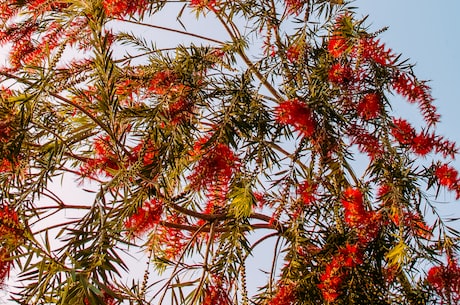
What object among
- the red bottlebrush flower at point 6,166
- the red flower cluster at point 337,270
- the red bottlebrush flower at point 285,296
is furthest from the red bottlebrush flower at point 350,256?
the red bottlebrush flower at point 6,166

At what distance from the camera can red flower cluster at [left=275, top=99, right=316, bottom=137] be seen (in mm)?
1508

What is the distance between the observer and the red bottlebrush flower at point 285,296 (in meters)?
1.46

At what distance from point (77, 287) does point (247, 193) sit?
578 millimetres

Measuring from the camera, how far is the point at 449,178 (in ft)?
5.03

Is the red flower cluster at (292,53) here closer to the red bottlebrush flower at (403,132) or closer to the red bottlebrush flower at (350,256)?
the red bottlebrush flower at (403,132)

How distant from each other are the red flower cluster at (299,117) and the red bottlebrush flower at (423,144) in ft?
0.97

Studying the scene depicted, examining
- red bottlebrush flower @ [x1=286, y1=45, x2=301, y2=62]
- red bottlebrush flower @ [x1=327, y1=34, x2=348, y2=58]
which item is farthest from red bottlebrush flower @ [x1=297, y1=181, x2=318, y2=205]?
red bottlebrush flower @ [x1=286, y1=45, x2=301, y2=62]

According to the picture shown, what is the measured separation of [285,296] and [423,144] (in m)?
0.55

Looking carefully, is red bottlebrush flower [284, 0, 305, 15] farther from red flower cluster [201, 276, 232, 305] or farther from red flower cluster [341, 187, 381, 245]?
red flower cluster [201, 276, 232, 305]

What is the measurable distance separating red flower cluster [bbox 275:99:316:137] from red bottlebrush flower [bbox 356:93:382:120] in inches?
7.1

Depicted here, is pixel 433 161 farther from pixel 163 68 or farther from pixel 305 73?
pixel 163 68

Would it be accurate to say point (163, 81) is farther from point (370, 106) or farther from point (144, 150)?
point (370, 106)

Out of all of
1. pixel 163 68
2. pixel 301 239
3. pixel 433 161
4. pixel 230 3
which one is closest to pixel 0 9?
pixel 163 68

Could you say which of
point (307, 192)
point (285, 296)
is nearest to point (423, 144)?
point (307, 192)
